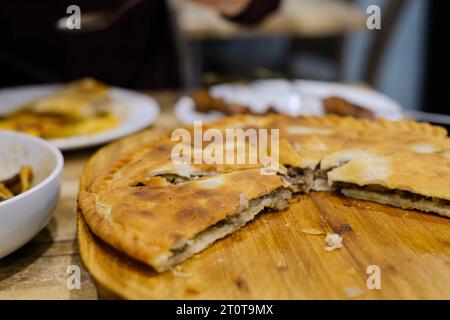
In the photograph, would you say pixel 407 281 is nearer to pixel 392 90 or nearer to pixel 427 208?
pixel 427 208

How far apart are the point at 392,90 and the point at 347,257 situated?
4.78 metres

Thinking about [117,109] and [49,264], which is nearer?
[49,264]

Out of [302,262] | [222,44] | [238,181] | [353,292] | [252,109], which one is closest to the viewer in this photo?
[353,292]

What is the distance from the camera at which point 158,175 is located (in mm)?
1685

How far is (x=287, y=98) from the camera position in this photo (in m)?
2.72

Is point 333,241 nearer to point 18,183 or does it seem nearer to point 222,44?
point 18,183

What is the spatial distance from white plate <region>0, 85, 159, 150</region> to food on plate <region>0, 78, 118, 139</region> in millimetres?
69

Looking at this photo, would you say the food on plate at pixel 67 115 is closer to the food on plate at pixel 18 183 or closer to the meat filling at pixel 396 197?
the food on plate at pixel 18 183

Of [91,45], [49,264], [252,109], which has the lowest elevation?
[49,264]

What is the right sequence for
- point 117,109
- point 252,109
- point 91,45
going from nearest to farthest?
point 252,109, point 117,109, point 91,45

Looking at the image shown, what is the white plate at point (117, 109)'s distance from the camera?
7.20 feet

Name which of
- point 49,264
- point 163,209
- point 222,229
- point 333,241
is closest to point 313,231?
point 333,241

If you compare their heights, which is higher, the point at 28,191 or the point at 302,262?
the point at 28,191

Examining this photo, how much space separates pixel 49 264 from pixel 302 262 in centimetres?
72
